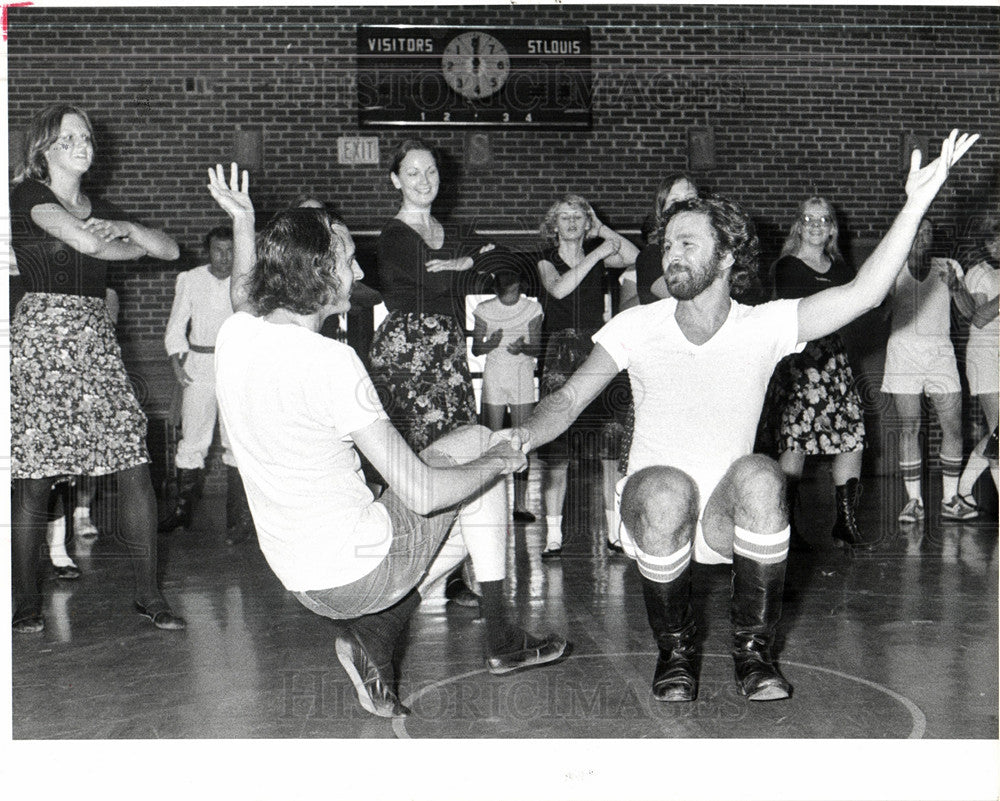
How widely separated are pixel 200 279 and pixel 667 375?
3306 mm

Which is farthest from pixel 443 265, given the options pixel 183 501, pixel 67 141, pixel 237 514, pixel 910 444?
pixel 910 444

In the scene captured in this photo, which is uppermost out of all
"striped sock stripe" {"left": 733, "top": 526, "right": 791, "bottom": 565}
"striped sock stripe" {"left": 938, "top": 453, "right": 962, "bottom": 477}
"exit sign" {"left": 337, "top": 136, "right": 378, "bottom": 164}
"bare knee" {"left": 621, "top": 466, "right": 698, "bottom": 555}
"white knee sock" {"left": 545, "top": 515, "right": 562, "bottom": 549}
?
"exit sign" {"left": 337, "top": 136, "right": 378, "bottom": 164}

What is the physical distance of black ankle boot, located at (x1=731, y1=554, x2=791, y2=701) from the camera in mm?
2250

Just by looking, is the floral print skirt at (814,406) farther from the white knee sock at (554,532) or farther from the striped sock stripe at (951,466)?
the striped sock stripe at (951,466)

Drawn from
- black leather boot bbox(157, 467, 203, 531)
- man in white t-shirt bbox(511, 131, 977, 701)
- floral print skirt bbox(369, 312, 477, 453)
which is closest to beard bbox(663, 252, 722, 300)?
man in white t-shirt bbox(511, 131, 977, 701)

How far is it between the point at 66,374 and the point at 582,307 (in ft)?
6.27

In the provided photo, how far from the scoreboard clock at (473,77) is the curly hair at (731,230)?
14.4 feet

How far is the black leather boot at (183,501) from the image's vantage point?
4840 millimetres

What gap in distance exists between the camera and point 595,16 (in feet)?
21.6

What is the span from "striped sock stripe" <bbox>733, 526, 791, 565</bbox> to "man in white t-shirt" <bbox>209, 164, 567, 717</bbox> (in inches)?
19.3

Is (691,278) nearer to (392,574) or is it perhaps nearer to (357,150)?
(392,574)

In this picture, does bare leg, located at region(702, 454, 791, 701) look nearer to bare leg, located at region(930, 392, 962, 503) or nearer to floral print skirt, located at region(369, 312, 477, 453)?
floral print skirt, located at region(369, 312, 477, 453)

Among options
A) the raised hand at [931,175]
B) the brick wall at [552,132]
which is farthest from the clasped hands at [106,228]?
the brick wall at [552,132]

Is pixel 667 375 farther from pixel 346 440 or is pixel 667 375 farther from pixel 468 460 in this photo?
pixel 346 440
